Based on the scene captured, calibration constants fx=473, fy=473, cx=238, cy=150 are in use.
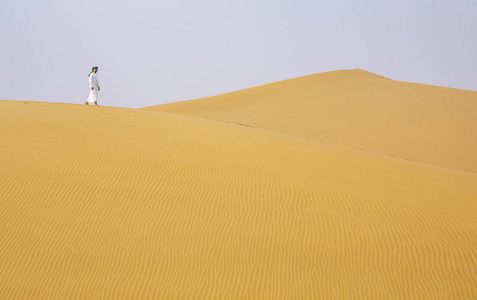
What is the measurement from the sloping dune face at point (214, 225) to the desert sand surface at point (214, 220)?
19 millimetres

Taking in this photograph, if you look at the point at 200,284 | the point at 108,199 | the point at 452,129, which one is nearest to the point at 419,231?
the point at 200,284

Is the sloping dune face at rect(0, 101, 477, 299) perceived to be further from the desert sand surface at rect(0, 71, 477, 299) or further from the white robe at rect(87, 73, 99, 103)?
the white robe at rect(87, 73, 99, 103)

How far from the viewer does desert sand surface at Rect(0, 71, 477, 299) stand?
5.02m

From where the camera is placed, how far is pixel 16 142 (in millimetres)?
8953

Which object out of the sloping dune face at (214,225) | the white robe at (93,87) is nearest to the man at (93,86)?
the white robe at (93,87)

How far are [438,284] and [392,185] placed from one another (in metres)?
3.83

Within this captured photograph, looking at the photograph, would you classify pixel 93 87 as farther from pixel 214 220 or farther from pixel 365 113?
pixel 365 113

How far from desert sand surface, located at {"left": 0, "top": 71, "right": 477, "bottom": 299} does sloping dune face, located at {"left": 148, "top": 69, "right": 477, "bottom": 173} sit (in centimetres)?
1072

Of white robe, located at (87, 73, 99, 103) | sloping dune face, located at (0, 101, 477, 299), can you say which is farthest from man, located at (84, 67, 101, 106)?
sloping dune face, located at (0, 101, 477, 299)

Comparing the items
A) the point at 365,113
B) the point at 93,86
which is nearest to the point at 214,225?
the point at 93,86

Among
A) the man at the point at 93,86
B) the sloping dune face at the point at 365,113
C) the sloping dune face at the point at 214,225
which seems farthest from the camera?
the sloping dune face at the point at 365,113

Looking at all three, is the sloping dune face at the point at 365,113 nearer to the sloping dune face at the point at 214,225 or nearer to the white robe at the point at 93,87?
the white robe at the point at 93,87

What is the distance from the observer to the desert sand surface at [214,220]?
16.5ft

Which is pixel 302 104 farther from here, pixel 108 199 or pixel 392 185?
pixel 108 199
